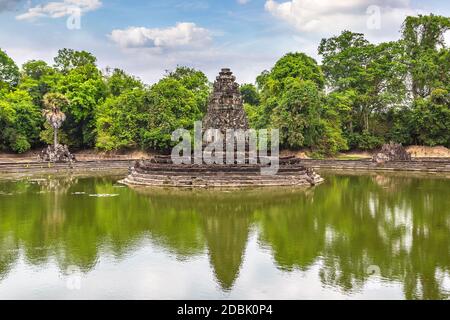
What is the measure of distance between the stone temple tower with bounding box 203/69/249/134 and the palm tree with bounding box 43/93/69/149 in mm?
16384

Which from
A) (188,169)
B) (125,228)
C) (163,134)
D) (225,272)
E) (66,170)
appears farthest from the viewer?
(163,134)

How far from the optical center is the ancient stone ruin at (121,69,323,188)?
93.8 ft

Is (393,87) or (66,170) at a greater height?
(393,87)

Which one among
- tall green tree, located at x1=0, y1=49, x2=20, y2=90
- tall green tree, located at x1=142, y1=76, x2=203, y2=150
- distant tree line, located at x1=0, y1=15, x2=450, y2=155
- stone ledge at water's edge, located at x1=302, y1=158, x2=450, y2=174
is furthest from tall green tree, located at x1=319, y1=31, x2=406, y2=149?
tall green tree, located at x1=0, y1=49, x2=20, y2=90

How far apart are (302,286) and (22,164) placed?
3276cm

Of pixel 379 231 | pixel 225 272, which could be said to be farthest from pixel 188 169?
pixel 225 272

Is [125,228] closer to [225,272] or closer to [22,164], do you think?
[225,272]

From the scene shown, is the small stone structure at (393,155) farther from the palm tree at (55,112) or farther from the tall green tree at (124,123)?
the palm tree at (55,112)

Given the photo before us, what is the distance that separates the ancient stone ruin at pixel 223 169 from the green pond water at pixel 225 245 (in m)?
2.45

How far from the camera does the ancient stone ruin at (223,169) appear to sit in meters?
28.6

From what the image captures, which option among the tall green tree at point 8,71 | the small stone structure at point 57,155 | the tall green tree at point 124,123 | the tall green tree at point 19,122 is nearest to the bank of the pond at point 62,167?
the small stone structure at point 57,155

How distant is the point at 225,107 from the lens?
32.4m

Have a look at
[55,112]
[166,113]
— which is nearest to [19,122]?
[55,112]

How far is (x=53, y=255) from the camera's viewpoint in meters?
13.8
